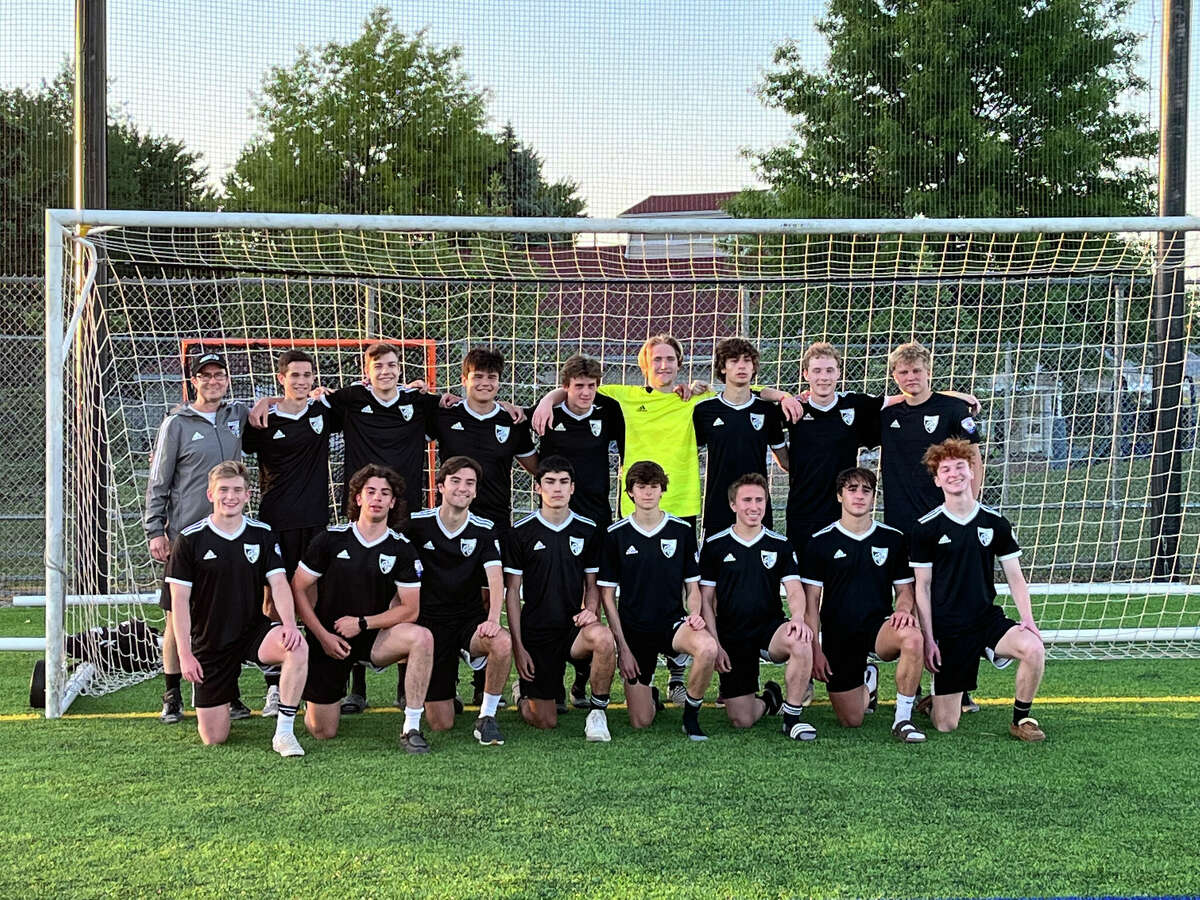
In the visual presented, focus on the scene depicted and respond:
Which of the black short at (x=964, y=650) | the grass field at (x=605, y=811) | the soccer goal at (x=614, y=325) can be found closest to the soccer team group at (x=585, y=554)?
the black short at (x=964, y=650)

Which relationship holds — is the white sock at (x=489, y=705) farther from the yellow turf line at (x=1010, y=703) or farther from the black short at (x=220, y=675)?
the black short at (x=220, y=675)

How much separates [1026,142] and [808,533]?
859cm

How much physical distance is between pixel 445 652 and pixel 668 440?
1443 mm

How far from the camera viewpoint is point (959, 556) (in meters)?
4.75

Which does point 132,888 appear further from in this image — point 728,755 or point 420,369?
point 420,369

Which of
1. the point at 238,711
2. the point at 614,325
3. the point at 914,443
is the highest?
the point at 614,325

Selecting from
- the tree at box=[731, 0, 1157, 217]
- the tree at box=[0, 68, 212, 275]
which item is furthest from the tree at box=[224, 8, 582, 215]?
the tree at box=[731, 0, 1157, 217]

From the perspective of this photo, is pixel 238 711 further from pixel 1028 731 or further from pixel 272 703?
pixel 1028 731

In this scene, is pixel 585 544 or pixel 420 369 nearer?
pixel 585 544

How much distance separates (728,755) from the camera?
428cm

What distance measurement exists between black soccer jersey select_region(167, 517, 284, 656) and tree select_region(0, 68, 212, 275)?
8.53 meters

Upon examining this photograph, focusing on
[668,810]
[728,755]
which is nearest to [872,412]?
[728,755]

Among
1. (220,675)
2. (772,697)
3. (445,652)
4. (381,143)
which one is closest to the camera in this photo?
(220,675)

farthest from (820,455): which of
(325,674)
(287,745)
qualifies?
(287,745)
